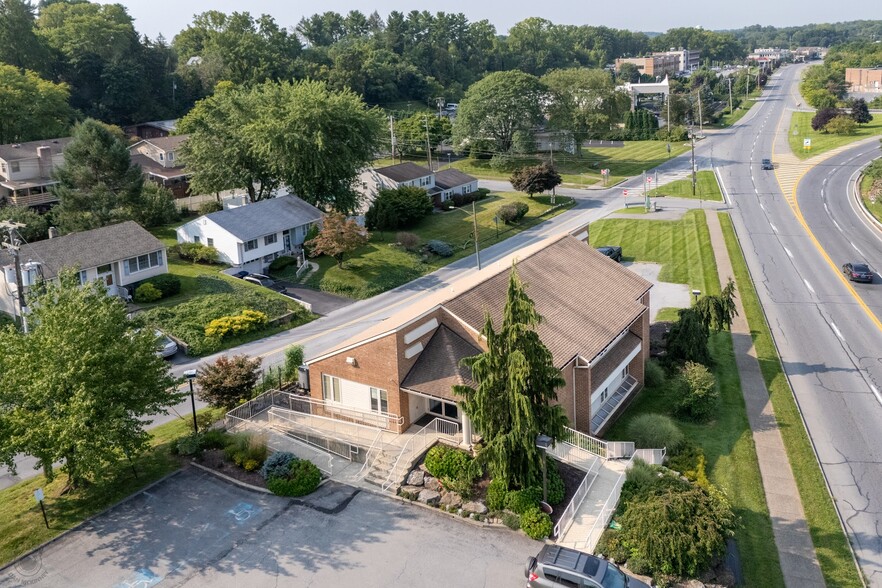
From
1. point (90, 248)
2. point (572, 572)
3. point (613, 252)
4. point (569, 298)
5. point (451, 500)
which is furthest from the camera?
point (613, 252)

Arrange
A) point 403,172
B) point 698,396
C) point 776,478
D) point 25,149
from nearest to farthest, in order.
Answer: point 776,478, point 698,396, point 25,149, point 403,172

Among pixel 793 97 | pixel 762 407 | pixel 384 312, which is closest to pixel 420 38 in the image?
pixel 793 97

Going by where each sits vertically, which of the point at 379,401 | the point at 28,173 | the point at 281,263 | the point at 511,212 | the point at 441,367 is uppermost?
the point at 28,173

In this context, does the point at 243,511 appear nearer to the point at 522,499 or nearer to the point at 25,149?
the point at 522,499

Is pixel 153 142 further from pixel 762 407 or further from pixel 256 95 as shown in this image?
pixel 762 407

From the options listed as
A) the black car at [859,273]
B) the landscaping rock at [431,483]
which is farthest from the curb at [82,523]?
the black car at [859,273]

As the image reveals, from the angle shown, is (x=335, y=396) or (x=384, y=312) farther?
(x=384, y=312)

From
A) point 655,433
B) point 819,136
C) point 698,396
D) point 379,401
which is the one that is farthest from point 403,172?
point 819,136
